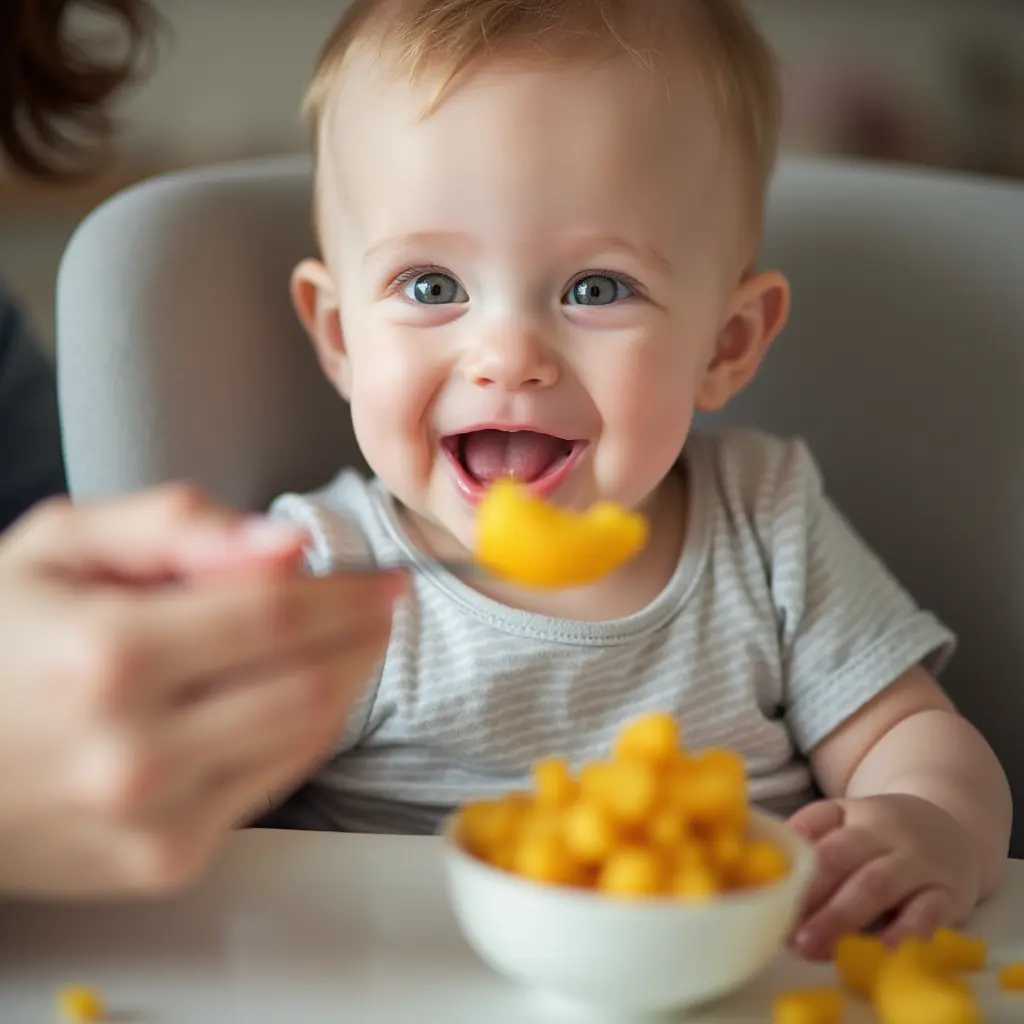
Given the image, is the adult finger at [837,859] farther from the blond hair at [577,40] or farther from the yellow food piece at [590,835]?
the blond hair at [577,40]

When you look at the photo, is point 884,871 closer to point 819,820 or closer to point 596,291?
point 819,820

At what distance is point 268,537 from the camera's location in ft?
1.72

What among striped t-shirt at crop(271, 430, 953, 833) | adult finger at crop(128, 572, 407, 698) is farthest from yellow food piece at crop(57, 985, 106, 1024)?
striped t-shirt at crop(271, 430, 953, 833)

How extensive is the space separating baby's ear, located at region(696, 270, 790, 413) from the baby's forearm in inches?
10.8

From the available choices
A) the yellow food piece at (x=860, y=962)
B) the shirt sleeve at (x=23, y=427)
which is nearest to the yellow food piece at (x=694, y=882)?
the yellow food piece at (x=860, y=962)

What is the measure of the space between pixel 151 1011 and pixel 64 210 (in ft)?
7.62

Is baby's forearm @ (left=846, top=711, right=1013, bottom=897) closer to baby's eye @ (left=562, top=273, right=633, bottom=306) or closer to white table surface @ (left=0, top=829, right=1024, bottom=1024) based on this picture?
white table surface @ (left=0, top=829, right=1024, bottom=1024)

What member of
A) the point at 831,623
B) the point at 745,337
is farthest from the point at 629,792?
the point at 745,337

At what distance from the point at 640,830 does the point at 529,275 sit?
0.41m

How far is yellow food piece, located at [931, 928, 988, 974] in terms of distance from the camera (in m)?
0.61

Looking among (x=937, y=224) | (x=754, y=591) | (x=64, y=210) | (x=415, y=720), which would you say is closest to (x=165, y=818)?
(x=415, y=720)

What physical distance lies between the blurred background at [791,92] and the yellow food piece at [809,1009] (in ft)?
7.66

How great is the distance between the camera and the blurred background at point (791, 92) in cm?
267

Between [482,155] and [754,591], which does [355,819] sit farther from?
[482,155]
